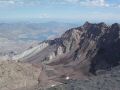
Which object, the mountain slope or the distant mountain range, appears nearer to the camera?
the mountain slope

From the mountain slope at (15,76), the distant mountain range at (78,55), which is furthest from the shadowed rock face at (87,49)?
the mountain slope at (15,76)

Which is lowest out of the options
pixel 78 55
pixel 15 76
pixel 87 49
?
pixel 78 55

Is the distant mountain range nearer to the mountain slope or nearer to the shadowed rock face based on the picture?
the shadowed rock face

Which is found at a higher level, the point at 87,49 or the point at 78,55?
the point at 87,49

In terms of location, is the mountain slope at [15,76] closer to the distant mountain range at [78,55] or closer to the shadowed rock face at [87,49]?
the distant mountain range at [78,55]

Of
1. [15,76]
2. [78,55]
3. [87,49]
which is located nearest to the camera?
[15,76]

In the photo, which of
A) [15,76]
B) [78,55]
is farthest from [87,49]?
[15,76]

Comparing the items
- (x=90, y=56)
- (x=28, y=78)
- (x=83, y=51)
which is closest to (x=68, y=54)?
(x=83, y=51)

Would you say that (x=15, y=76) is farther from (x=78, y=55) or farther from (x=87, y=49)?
(x=87, y=49)

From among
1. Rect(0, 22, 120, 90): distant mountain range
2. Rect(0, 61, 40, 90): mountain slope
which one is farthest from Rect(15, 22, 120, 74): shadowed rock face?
Rect(0, 61, 40, 90): mountain slope
